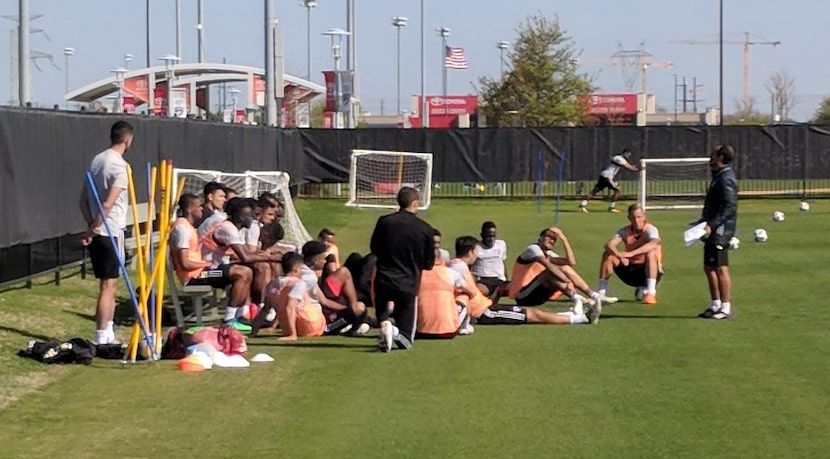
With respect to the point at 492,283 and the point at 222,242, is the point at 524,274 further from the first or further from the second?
the point at 222,242

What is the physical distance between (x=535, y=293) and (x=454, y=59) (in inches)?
2000

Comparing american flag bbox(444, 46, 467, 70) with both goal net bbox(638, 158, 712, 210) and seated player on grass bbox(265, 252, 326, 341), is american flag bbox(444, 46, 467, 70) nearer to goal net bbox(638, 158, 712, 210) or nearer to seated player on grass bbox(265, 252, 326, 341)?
goal net bbox(638, 158, 712, 210)

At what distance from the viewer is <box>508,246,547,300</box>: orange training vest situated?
15828 millimetres

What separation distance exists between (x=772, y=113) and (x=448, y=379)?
106 m

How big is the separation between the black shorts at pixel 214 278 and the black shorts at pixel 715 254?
16.7 feet

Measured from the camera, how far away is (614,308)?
16.1 m

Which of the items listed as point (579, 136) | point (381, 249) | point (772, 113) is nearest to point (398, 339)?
point (381, 249)

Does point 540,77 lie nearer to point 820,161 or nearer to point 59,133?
point 820,161

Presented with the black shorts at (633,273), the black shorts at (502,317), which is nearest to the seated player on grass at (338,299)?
the black shorts at (502,317)

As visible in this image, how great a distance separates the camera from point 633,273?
16.9 meters

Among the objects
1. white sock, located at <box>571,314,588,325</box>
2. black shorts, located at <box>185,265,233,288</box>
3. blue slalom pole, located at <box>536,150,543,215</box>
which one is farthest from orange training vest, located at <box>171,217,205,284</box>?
blue slalom pole, located at <box>536,150,543,215</box>

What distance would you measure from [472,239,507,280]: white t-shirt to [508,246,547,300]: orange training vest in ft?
1.01

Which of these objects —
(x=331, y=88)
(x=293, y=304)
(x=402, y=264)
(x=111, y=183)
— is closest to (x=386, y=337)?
(x=402, y=264)

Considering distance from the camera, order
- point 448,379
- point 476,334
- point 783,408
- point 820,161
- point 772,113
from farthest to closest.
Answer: point 772,113, point 820,161, point 476,334, point 448,379, point 783,408
